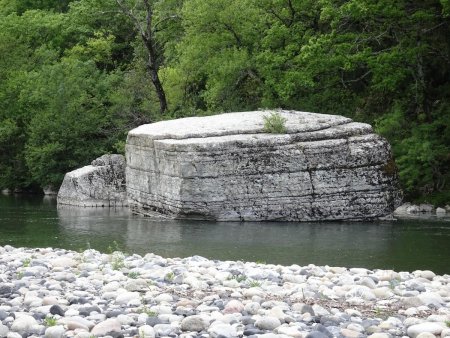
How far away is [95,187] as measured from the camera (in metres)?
30.2

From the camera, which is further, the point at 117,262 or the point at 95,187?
the point at 95,187

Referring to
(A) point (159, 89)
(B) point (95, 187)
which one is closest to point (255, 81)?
(A) point (159, 89)

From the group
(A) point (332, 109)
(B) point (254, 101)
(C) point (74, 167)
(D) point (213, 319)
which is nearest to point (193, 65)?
(B) point (254, 101)

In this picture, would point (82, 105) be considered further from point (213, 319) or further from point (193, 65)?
point (213, 319)

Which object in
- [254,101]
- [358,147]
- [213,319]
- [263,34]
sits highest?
[263,34]

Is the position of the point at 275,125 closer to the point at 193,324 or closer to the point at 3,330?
the point at 193,324

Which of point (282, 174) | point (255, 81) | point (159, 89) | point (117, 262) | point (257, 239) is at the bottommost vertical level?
point (257, 239)

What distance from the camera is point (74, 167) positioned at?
35781 millimetres

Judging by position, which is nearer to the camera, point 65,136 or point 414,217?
point 414,217

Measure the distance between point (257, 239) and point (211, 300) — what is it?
9232 millimetres

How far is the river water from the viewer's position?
15523mm

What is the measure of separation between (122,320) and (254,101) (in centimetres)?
2270

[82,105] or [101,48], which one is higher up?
[101,48]

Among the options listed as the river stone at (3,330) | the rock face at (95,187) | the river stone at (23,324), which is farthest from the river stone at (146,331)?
the rock face at (95,187)
